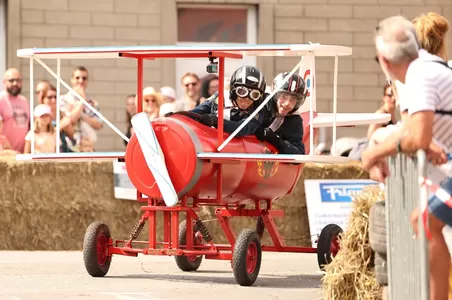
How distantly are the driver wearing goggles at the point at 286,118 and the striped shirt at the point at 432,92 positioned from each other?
187 inches

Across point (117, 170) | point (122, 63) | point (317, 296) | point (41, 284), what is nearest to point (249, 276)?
point (317, 296)

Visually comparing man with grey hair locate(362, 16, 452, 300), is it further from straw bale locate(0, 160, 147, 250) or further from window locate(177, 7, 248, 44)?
window locate(177, 7, 248, 44)

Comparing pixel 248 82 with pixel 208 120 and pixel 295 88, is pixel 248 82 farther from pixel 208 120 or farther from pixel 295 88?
pixel 208 120

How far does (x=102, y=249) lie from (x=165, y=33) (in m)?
10.4

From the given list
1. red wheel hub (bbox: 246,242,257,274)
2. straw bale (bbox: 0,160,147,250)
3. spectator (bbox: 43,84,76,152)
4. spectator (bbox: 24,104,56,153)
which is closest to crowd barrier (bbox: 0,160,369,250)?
straw bale (bbox: 0,160,147,250)

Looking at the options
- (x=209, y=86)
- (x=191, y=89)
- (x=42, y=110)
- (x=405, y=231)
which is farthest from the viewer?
(x=191, y=89)

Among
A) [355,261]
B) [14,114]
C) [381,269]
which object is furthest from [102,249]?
[14,114]

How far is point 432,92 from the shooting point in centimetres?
716

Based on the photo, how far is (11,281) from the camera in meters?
11.3

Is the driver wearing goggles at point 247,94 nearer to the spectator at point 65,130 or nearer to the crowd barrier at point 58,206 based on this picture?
the crowd barrier at point 58,206

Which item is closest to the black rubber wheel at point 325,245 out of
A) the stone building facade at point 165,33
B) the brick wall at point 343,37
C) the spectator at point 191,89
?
the spectator at point 191,89

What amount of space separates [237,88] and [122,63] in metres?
9.58

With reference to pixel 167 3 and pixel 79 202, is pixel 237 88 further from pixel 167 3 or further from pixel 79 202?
pixel 167 3

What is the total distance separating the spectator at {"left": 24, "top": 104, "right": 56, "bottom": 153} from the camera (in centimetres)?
1586
